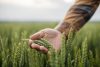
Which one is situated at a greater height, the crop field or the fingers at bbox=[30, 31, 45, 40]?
the fingers at bbox=[30, 31, 45, 40]

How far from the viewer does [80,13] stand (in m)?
1.94

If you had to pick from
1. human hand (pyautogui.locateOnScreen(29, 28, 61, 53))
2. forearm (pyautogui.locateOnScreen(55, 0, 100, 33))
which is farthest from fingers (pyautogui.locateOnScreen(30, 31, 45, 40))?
forearm (pyautogui.locateOnScreen(55, 0, 100, 33))

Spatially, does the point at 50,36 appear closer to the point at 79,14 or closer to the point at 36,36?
the point at 36,36

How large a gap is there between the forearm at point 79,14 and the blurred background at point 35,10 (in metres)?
0.06

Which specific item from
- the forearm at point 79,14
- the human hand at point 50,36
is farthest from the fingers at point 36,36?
the forearm at point 79,14

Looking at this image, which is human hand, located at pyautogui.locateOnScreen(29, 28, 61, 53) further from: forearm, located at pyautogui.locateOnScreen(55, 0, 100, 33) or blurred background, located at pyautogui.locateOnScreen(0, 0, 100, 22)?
blurred background, located at pyautogui.locateOnScreen(0, 0, 100, 22)

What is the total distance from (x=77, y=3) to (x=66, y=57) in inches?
22.4

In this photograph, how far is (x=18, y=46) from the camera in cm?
159

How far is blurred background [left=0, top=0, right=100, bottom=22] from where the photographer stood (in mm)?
2021

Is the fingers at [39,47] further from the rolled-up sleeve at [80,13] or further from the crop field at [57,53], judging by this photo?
the rolled-up sleeve at [80,13]

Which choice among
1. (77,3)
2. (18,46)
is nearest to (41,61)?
(18,46)

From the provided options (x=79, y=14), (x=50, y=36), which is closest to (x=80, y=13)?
(x=79, y=14)

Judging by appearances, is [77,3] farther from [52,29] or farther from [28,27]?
[28,27]

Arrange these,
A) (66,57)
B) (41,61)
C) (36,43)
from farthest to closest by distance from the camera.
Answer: (36,43)
(41,61)
(66,57)
